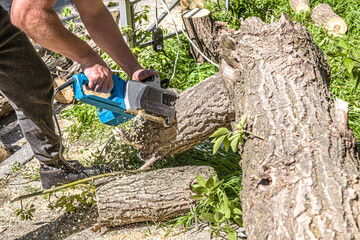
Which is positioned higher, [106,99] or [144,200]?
[106,99]

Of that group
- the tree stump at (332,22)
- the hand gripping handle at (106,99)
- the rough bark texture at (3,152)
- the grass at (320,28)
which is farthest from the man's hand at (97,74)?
the tree stump at (332,22)

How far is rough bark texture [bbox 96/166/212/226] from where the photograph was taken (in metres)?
2.34

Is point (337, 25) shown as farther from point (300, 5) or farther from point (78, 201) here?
point (78, 201)

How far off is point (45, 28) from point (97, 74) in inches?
15.2

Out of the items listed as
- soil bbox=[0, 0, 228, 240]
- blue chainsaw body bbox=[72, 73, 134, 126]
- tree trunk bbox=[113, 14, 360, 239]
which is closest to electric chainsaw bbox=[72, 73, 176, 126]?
blue chainsaw body bbox=[72, 73, 134, 126]

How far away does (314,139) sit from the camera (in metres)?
1.63

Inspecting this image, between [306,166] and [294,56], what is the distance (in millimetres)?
797

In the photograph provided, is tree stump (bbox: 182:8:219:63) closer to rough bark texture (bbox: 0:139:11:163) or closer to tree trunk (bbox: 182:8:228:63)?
tree trunk (bbox: 182:8:228:63)

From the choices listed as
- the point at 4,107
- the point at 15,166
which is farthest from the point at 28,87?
the point at 4,107

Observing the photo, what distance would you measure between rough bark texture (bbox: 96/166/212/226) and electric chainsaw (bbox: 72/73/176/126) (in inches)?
16.8

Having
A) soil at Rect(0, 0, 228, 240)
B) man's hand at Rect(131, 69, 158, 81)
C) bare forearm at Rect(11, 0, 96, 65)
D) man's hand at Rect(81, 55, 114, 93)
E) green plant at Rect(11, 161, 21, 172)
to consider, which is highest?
bare forearm at Rect(11, 0, 96, 65)

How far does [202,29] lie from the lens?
385 cm

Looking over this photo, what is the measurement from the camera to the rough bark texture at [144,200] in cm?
234

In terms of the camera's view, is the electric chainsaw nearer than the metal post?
Yes
